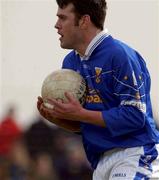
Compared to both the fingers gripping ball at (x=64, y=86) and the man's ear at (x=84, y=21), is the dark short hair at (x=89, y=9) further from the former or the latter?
the fingers gripping ball at (x=64, y=86)

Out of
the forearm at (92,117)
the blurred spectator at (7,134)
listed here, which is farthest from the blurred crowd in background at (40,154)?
the forearm at (92,117)

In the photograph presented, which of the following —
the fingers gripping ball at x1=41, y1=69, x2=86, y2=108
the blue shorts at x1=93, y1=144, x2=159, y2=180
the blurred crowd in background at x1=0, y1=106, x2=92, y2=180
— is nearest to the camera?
the blue shorts at x1=93, y1=144, x2=159, y2=180

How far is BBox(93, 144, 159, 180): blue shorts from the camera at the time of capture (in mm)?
9000

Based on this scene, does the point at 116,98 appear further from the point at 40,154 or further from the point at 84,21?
the point at 40,154

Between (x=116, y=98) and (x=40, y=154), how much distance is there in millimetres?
6078

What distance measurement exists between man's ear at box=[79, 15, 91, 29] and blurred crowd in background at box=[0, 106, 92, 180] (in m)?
5.35

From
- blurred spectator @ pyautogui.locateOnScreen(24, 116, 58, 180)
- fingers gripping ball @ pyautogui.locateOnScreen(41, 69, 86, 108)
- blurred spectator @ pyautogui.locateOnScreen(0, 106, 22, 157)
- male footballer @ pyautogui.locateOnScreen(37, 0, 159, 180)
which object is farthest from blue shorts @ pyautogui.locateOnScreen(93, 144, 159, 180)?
blurred spectator @ pyautogui.locateOnScreen(0, 106, 22, 157)

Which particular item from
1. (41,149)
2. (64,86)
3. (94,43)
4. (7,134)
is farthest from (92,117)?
(41,149)

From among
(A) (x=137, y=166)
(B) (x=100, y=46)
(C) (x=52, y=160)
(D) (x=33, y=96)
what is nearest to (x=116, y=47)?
(B) (x=100, y=46)

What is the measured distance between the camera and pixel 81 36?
9289mm

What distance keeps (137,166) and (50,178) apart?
592cm

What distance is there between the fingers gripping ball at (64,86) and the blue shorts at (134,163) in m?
0.54

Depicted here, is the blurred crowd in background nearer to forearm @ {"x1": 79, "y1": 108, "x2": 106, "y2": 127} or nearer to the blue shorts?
the blue shorts

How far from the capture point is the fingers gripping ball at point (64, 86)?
9.14 m
